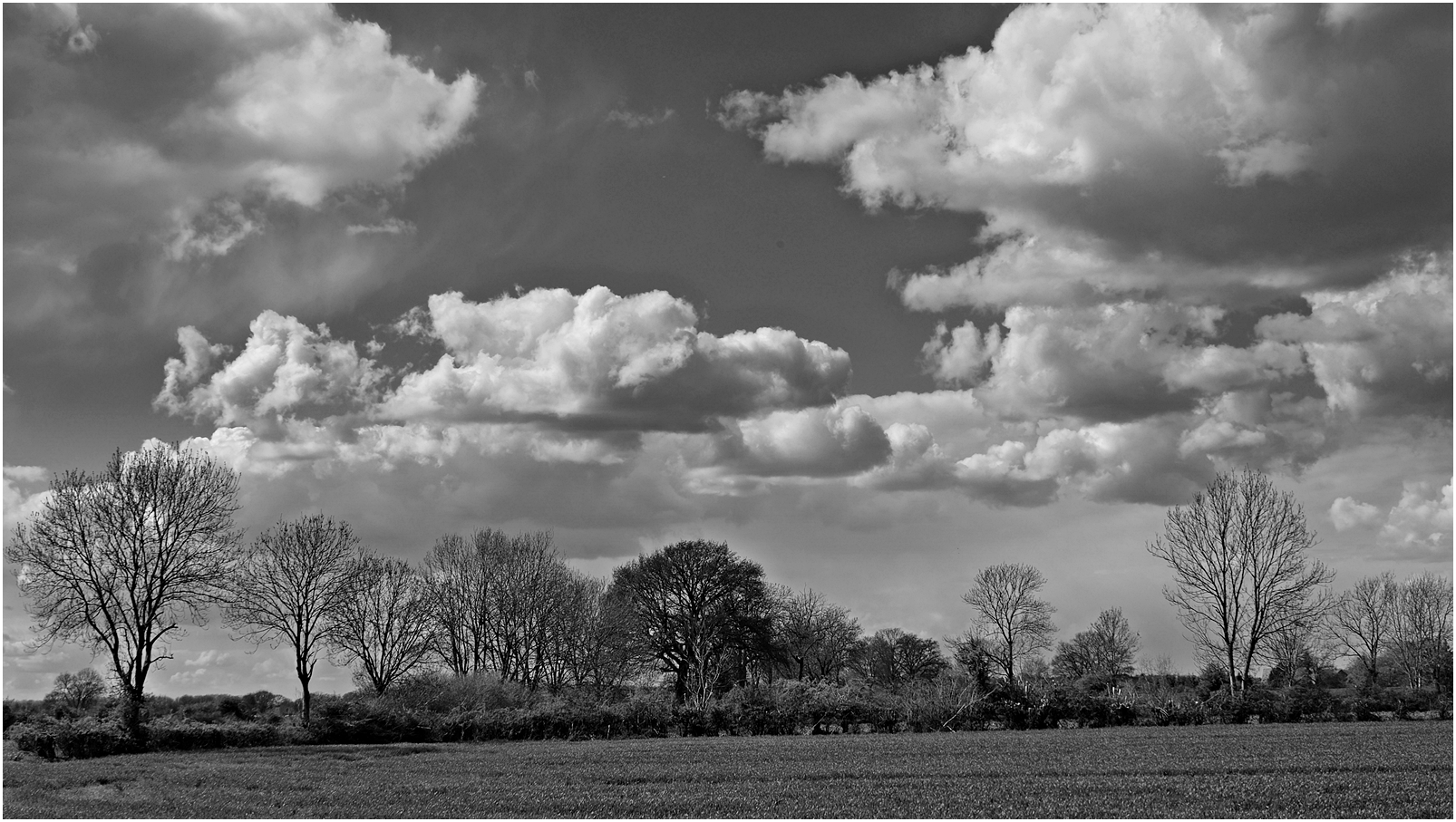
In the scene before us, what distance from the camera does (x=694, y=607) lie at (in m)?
74.1

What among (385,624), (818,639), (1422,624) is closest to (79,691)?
(385,624)

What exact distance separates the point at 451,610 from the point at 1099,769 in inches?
2136

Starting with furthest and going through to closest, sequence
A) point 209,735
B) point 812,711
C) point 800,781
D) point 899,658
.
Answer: point 899,658
point 812,711
point 209,735
point 800,781

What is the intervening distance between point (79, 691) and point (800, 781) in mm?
46372

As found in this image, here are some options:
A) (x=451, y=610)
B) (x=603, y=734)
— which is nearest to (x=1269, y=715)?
(x=603, y=734)

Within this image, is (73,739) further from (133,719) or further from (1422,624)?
(1422,624)

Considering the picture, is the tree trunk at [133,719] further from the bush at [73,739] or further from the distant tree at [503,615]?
the distant tree at [503,615]

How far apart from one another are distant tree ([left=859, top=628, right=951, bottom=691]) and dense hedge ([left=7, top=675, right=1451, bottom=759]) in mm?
45776

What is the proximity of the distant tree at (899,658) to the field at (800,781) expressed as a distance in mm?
63317

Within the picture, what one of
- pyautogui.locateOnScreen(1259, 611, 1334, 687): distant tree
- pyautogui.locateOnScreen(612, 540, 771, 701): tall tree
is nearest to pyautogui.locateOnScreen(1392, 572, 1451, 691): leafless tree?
pyautogui.locateOnScreen(1259, 611, 1334, 687): distant tree

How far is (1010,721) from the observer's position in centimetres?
5019

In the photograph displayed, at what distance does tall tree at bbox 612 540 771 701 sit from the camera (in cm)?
7281

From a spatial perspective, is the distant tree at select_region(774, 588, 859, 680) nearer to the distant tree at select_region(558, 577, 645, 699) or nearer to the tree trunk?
the distant tree at select_region(558, 577, 645, 699)

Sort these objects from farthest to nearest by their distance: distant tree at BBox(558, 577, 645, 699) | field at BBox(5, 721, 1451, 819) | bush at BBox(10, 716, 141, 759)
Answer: distant tree at BBox(558, 577, 645, 699) → bush at BBox(10, 716, 141, 759) → field at BBox(5, 721, 1451, 819)
